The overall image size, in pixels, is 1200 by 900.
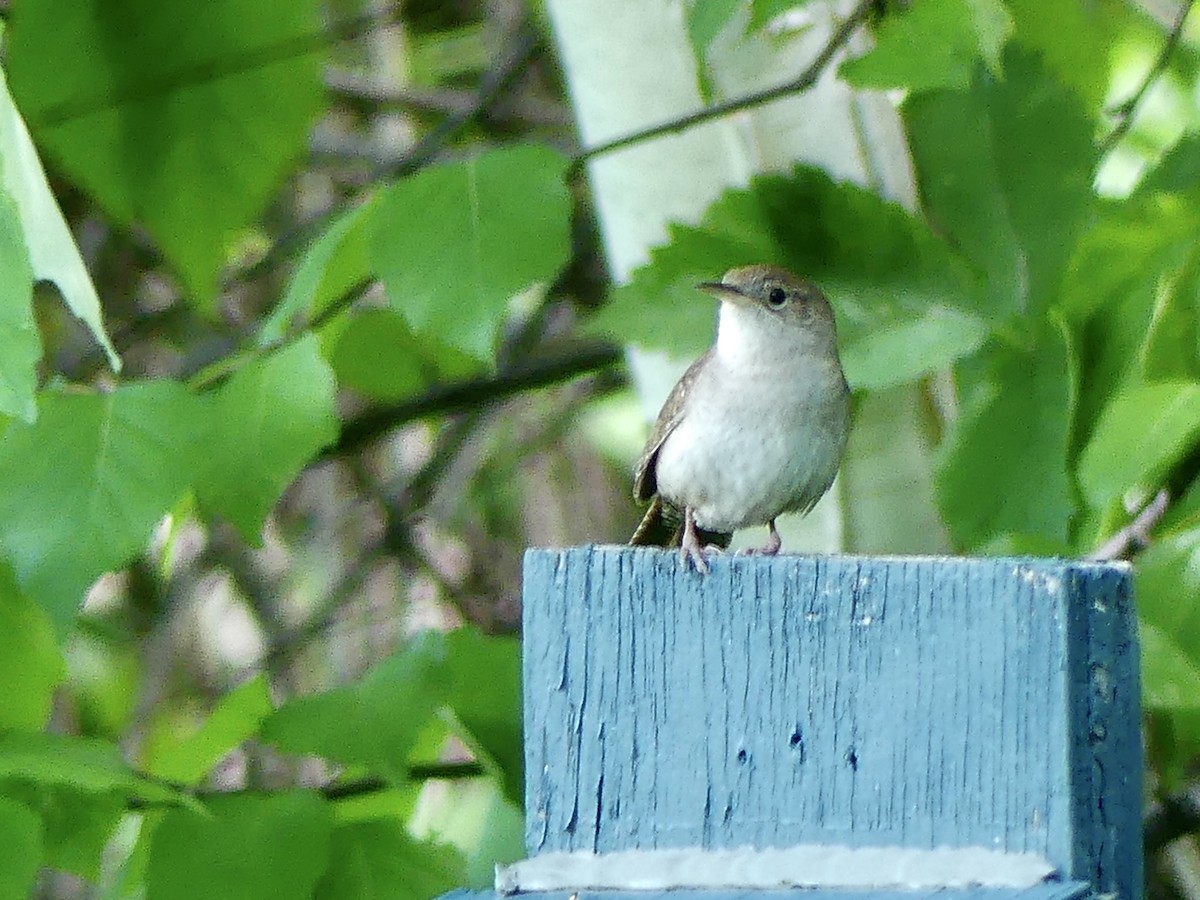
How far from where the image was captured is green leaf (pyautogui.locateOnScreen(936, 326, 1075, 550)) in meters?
2.54

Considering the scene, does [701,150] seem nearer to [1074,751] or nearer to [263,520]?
[263,520]

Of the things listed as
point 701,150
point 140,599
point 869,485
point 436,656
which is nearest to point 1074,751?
point 436,656

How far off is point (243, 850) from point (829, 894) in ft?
3.09

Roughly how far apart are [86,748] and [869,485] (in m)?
1.51

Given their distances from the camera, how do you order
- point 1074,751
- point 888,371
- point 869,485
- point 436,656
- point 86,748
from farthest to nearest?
point 869,485, point 888,371, point 436,656, point 86,748, point 1074,751

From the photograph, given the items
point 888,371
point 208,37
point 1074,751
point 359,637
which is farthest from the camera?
point 359,637

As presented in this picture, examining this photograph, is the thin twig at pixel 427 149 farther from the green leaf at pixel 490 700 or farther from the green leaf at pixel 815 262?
the green leaf at pixel 490 700

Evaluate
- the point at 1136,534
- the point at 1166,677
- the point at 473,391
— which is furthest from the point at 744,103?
the point at 473,391

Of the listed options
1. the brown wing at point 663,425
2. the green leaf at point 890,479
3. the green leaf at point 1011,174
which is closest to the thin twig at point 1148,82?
the green leaf at point 1011,174

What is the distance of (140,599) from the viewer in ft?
17.6

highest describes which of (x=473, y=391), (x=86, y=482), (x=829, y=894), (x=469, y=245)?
(x=473, y=391)

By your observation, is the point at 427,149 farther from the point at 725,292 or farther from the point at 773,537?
the point at 773,537

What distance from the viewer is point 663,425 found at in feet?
9.80

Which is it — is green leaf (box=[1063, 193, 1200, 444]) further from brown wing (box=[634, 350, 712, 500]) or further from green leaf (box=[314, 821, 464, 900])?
green leaf (box=[314, 821, 464, 900])
